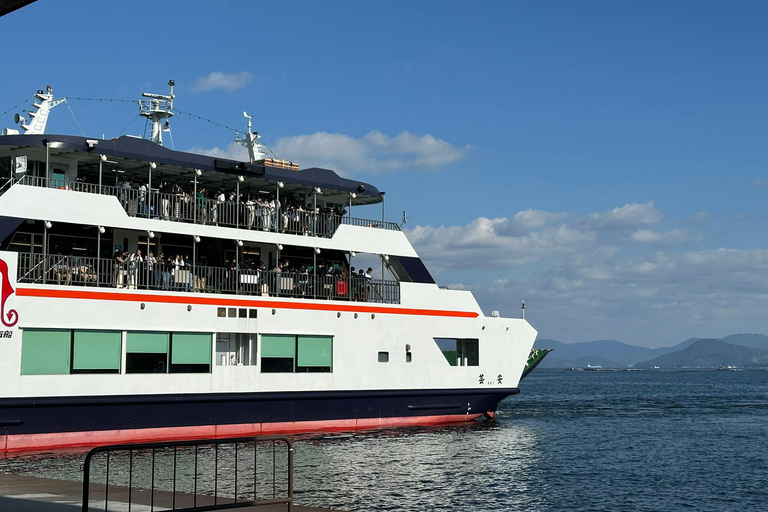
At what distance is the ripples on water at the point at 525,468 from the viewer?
18094 millimetres

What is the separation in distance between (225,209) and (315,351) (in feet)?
16.6

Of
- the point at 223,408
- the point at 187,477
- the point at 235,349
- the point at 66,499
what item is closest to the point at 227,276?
the point at 235,349

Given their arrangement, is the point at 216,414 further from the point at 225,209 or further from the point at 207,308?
the point at 225,209

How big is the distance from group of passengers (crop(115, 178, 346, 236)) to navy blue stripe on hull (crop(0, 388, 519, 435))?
526 cm

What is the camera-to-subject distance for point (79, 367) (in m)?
22.5

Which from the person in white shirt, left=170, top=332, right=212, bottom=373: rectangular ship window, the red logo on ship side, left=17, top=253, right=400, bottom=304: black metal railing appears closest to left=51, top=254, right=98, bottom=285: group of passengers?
left=17, top=253, right=400, bottom=304: black metal railing

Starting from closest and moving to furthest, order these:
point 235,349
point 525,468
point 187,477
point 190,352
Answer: point 187,477 < point 525,468 < point 190,352 < point 235,349

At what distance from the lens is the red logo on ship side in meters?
21.4

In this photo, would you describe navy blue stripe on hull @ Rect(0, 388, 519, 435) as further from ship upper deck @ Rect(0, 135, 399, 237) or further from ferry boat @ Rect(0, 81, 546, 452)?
ship upper deck @ Rect(0, 135, 399, 237)

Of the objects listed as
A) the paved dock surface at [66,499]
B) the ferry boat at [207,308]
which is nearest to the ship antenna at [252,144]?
the ferry boat at [207,308]

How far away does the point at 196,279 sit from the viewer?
26125mm

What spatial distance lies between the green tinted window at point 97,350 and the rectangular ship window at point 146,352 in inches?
11.7

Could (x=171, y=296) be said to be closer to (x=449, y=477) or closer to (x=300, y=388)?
(x=300, y=388)

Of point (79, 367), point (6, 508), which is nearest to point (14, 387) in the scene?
point (79, 367)
